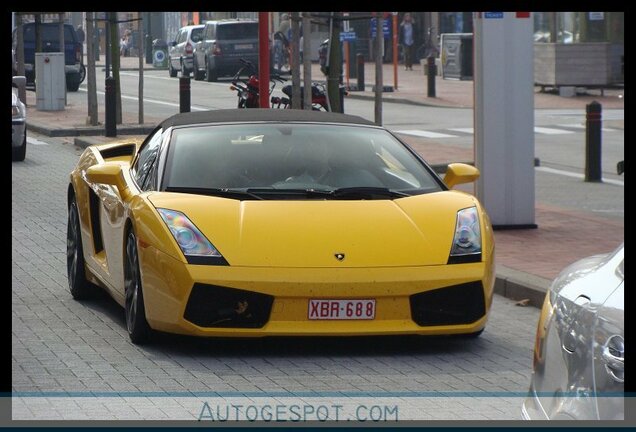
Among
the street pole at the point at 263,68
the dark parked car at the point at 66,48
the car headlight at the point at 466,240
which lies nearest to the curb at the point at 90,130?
the street pole at the point at 263,68

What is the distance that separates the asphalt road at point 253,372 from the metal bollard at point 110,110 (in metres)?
16.0

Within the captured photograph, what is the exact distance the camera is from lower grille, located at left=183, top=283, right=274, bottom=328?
7383mm

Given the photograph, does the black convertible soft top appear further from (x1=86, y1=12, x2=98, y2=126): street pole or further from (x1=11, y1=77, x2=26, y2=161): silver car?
(x1=86, y1=12, x2=98, y2=126): street pole

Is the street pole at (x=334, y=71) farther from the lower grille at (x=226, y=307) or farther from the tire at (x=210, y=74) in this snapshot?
the tire at (x=210, y=74)

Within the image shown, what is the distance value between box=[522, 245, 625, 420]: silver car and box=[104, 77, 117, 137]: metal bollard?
21439 mm

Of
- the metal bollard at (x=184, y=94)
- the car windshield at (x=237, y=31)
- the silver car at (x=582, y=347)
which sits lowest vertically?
the silver car at (x=582, y=347)

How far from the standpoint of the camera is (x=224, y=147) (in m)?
8.51

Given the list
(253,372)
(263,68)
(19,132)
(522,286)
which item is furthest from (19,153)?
(253,372)

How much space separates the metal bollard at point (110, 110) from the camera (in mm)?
25344

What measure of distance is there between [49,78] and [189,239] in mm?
25908

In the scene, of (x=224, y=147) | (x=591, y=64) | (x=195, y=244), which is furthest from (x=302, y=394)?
(x=591, y=64)

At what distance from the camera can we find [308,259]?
743 centimetres

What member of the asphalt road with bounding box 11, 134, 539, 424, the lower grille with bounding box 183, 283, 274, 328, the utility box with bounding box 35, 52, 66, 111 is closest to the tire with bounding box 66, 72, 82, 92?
the utility box with bounding box 35, 52, 66, 111

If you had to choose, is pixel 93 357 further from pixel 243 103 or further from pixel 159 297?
pixel 243 103
